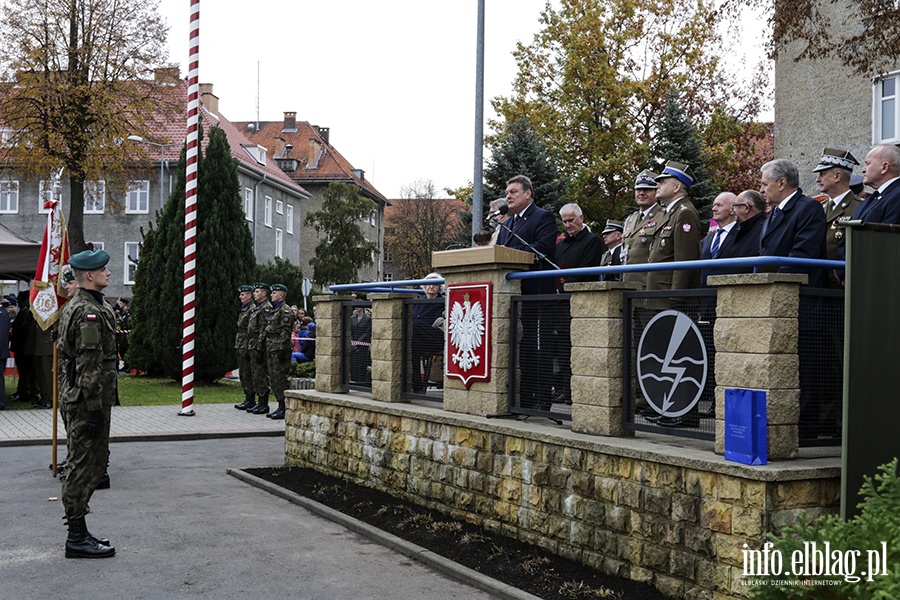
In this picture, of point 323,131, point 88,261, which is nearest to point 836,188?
point 88,261

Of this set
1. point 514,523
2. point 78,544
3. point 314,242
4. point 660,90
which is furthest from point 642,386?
point 314,242

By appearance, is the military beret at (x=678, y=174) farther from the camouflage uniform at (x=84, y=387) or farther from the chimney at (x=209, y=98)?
the chimney at (x=209, y=98)

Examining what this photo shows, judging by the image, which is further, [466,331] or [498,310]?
Answer: [466,331]

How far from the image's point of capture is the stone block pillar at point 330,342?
11.6m

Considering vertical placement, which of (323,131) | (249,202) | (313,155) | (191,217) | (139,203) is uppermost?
(323,131)

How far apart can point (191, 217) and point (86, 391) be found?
9952 mm

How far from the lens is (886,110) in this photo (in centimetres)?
2333

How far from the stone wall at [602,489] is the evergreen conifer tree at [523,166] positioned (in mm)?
19003

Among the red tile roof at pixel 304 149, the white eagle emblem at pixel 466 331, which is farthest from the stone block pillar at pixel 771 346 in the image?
the red tile roof at pixel 304 149

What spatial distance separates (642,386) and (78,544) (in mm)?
4151

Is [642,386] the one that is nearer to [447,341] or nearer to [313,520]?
[447,341]

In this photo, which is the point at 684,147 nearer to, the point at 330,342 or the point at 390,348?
the point at 330,342

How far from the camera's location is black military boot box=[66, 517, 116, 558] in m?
7.54

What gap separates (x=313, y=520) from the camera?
915 cm
